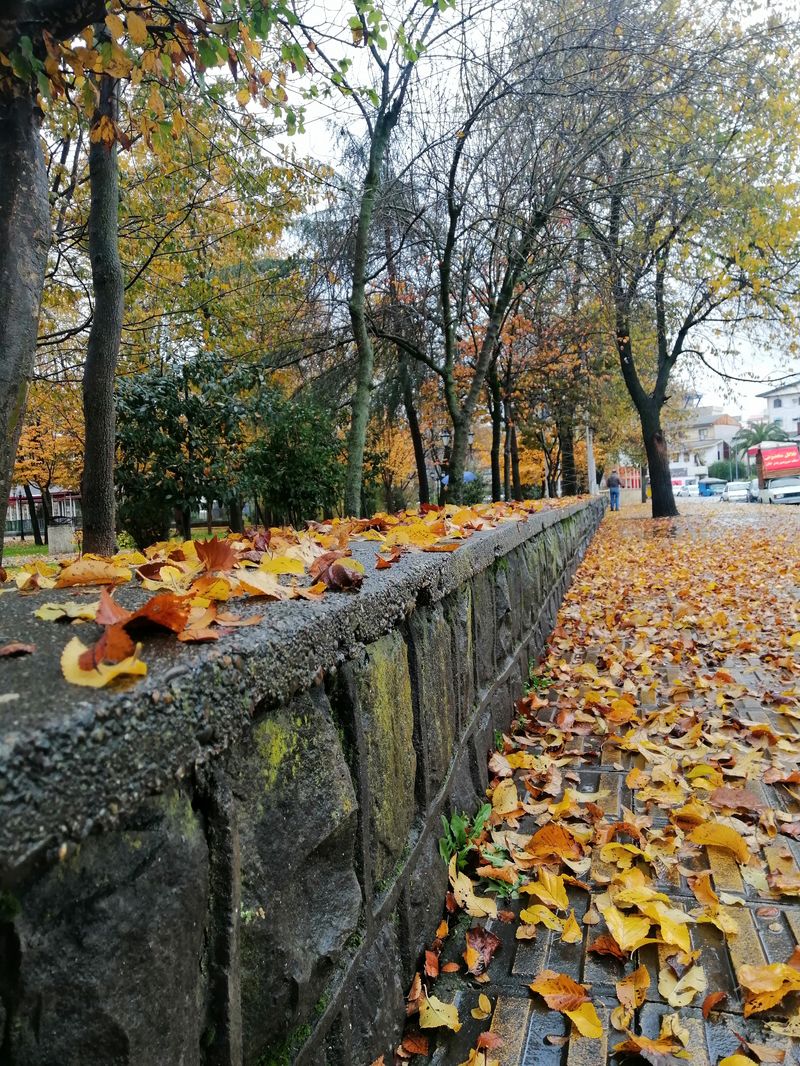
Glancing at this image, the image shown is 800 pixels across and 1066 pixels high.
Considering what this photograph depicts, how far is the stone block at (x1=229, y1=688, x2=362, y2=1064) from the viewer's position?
100 cm

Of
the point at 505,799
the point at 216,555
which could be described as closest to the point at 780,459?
the point at 505,799

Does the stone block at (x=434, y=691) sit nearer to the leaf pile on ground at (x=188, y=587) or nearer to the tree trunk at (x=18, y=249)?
the leaf pile on ground at (x=188, y=587)

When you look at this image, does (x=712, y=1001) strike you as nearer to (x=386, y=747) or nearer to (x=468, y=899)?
(x=468, y=899)

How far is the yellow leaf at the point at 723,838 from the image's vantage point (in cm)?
216

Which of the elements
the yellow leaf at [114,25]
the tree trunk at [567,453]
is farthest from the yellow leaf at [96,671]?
the tree trunk at [567,453]

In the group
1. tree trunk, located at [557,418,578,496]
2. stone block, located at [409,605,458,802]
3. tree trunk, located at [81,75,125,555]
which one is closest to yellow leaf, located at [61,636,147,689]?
stone block, located at [409,605,458,802]

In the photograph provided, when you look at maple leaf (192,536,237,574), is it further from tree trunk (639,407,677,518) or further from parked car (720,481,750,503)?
parked car (720,481,750,503)

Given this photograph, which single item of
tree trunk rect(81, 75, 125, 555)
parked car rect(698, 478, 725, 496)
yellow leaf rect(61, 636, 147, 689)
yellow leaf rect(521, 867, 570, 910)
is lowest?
parked car rect(698, 478, 725, 496)

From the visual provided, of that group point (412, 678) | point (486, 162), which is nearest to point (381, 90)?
point (486, 162)

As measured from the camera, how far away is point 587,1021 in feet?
5.02

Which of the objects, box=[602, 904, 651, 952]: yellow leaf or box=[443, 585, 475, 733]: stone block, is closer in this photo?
box=[602, 904, 651, 952]: yellow leaf

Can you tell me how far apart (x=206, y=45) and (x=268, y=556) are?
2760mm

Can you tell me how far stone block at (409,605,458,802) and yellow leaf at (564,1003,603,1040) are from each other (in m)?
0.58

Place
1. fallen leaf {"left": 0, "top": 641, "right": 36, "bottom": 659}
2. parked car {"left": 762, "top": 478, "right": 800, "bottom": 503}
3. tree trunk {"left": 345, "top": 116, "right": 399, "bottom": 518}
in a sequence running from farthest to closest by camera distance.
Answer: parked car {"left": 762, "top": 478, "right": 800, "bottom": 503} < tree trunk {"left": 345, "top": 116, "right": 399, "bottom": 518} < fallen leaf {"left": 0, "top": 641, "right": 36, "bottom": 659}
